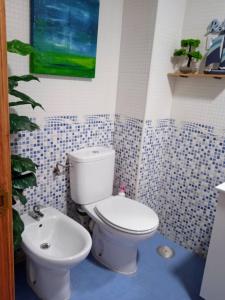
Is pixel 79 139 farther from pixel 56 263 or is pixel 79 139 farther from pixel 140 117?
pixel 56 263

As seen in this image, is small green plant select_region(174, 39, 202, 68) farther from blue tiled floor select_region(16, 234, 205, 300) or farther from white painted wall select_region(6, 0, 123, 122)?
blue tiled floor select_region(16, 234, 205, 300)

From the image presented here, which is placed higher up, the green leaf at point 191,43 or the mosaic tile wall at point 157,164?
the green leaf at point 191,43

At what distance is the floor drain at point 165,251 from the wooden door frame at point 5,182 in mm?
1374

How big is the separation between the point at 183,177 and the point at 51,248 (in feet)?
3.80

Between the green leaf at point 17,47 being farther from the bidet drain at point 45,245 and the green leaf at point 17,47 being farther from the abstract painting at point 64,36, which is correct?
the bidet drain at point 45,245

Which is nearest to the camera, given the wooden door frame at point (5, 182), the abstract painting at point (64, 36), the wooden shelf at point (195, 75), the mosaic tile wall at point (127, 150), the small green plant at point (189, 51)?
the wooden door frame at point (5, 182)

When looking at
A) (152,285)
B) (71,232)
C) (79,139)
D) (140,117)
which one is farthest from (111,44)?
(152,285)

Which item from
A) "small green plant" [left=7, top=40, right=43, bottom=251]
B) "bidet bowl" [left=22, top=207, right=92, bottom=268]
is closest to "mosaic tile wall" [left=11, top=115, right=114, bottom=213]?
"bidet bowl" [left=22, top=207, right=92, bottom=268]

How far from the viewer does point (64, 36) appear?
1658 mm

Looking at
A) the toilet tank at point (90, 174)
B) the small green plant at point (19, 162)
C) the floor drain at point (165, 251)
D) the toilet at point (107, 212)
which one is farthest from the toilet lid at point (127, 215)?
the small green plant at point (19, 162)

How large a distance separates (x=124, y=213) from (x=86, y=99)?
874 mm

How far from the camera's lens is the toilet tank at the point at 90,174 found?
1.83 m

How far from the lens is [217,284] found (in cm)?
153

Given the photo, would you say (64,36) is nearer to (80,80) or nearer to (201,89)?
(80,80)
